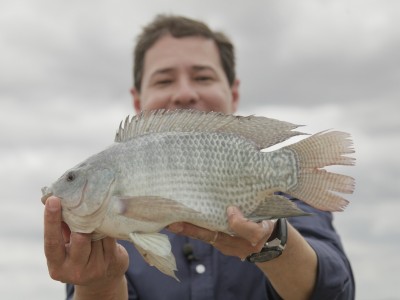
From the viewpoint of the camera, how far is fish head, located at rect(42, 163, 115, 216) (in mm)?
2838

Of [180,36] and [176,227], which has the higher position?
[180,36]

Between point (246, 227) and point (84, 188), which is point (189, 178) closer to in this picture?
point (246, 227)

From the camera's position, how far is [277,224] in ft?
11.1

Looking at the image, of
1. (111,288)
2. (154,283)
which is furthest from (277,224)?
(154,283)

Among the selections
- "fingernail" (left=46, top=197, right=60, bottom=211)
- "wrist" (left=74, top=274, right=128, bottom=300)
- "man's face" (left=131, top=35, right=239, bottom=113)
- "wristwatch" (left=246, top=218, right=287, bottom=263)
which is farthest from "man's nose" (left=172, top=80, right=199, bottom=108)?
"fingernail" (left=46, top=197, right=60, bottom=211)

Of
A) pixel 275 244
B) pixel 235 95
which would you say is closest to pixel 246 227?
pixel 275 244

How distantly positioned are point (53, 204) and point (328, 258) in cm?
198

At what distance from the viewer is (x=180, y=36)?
562cm

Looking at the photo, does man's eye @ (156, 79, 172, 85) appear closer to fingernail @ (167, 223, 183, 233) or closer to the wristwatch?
the wristwatch

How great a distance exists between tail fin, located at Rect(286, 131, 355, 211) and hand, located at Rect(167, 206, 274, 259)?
275 millimetres

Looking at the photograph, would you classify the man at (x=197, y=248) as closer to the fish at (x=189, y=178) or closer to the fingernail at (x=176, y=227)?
the fingernail at (x=176, y=227)

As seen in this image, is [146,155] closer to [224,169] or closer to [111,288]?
[224,169]

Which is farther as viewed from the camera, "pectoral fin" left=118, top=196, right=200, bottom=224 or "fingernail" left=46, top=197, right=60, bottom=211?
"fingernail" left=46, top=197, right=60, bottom=211

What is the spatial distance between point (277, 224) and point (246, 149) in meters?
0.64
